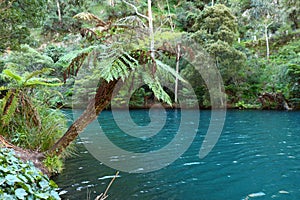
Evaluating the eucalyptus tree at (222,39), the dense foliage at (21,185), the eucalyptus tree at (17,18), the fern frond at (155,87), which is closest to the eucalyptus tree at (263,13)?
the eucalyptus tree at (222,39)


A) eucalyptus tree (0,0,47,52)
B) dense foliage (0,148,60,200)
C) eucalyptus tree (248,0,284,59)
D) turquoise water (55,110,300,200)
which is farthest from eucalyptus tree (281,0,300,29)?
dense foliage (0,148,60,200)

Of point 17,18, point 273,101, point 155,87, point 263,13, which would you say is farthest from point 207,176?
point 263,13

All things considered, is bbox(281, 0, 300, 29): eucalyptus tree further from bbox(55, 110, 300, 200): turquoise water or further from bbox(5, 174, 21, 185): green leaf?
bbox(5, 174, 21, 185): green leaf

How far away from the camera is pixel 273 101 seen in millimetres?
15141

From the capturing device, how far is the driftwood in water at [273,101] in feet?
48.8

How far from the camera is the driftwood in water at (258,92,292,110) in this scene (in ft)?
48.8

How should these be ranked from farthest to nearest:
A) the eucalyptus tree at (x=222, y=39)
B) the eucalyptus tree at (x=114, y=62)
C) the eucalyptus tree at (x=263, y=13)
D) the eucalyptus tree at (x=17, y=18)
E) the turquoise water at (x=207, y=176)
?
the eucalyptus tree at (x=263, y=13), the eucalyptus tree at (x=222, y=39), the eucalyptus tree at (x=17, y=18), the turquoise water at (x=207, y=176), the eucalyptus tree at (x=114, y=62)

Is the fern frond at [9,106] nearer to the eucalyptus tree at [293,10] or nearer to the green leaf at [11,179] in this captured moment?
the green leaf at [11,179]

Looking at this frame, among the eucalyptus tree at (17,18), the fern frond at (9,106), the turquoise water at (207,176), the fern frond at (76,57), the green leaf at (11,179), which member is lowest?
the turquoise water at (207,176)

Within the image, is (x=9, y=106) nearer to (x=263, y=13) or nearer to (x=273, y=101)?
(x=273, y=101)

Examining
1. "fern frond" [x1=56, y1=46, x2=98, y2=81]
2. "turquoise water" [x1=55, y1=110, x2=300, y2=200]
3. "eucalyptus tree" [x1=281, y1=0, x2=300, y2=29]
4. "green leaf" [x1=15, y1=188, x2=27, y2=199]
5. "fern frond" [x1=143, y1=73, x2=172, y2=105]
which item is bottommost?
"turquoise water" [x1=55, y1=110, x2=300, y2=200]

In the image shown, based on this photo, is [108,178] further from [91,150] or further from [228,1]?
[228,1]

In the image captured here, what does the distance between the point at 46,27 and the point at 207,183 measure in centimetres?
2485

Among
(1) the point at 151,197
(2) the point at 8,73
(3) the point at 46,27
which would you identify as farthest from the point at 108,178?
(3) the point at 46,27
